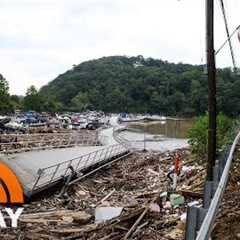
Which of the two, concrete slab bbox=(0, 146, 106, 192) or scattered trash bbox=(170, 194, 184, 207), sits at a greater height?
concrete slab bbox=(0, 146, 106, 192)

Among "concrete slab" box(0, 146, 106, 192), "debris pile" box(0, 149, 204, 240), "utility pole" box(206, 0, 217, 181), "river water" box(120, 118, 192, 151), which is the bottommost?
"river water" box(120, 118, 192, 151)

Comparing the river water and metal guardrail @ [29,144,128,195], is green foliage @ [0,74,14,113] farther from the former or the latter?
metal guardrail @ [29,144,128,195]

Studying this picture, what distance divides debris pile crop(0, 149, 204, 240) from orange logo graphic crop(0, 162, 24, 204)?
47cm

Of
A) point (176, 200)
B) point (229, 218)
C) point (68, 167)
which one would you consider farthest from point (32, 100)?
point (229, 218)

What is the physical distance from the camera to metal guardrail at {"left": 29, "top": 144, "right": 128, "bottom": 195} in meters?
20.5

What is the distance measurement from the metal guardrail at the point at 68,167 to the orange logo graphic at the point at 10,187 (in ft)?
1.94

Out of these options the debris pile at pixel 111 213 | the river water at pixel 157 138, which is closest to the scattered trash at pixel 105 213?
the debris pile at pixel 111 213

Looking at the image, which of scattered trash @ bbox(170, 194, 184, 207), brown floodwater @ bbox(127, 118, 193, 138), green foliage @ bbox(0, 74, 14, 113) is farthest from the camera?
green foliage @ bbox(0, 74, 14, 113)

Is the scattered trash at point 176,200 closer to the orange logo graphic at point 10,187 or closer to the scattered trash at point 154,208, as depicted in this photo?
the scattered trash at point 154,208

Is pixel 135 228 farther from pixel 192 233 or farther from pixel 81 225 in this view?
pixel 192 233

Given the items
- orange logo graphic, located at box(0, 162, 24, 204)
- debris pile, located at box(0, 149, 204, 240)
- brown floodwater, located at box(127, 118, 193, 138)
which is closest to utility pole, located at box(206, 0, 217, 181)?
debris pile, located at box(0, 149, 204, 240)

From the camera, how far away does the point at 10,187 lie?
60.3ft

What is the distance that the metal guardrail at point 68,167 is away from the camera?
67.2 feet

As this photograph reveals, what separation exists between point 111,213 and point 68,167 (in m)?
7.03
